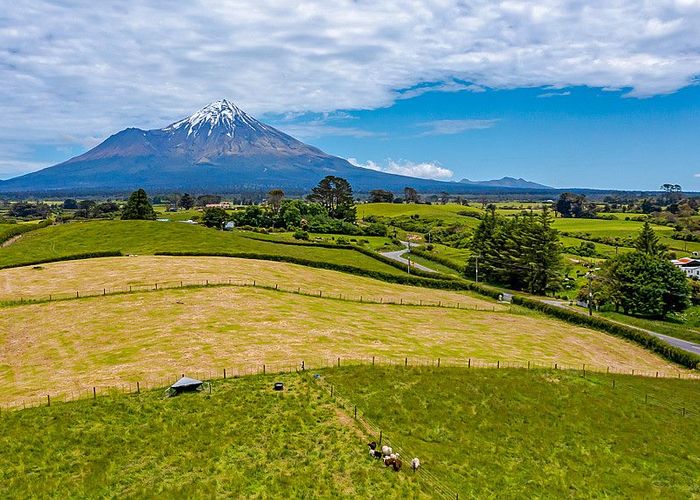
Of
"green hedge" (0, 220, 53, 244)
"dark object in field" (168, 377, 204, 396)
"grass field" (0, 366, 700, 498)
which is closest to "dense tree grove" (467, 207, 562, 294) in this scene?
"grass field" (0, 366, 700, 498)

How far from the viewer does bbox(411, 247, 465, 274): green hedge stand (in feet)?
411

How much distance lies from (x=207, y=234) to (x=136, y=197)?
163 ft

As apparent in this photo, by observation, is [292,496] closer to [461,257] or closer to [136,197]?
[461,257]

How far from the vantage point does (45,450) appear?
2938cm

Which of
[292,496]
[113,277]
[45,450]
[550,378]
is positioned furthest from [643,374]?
[113,277]

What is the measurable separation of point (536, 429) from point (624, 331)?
1515 inches

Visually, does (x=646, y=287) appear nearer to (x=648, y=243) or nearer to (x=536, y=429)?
(x=648, y=243)

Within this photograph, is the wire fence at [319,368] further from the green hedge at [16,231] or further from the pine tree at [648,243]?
the green hedge at [16,231]

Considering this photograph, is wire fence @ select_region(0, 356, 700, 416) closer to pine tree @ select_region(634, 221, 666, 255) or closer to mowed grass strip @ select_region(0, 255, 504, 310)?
mowed grass strip @ select_region(0, 255, 504, 310)

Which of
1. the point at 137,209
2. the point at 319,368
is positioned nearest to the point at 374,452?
the point at 319,368

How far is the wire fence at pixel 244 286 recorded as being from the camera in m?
64.2

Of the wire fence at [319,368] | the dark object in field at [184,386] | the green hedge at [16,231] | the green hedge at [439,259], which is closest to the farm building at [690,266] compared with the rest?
the green hedge at [439,259]

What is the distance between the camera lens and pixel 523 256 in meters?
108

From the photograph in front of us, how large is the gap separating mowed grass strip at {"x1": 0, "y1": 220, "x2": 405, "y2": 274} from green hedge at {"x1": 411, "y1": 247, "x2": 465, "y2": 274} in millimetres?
22653
